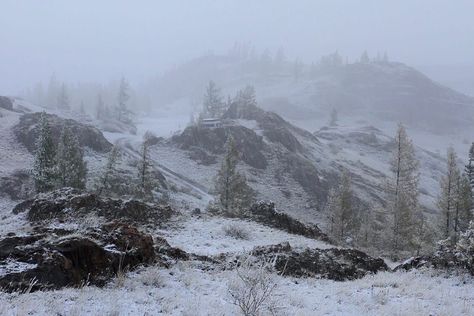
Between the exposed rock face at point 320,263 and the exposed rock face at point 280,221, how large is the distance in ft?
26.6

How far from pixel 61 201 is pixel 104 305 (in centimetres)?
1578

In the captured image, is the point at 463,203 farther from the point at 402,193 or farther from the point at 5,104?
the point at 5,104

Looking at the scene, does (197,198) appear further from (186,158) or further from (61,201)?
(61,201)

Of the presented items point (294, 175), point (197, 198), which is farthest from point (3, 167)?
point (294, 175)

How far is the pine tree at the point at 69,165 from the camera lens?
129ft

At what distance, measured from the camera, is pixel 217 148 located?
7794cm

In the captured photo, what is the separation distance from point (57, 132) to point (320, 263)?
5673 cm

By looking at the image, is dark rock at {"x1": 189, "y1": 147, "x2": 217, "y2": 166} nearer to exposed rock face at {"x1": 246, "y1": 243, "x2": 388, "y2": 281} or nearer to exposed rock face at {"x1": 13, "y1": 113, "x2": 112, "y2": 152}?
exposed rock face at {"x1": 13, "y1": 113, "x2": 112, "y2": 152}

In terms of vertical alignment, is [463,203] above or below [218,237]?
above

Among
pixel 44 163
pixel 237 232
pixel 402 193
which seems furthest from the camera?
pixel 44 163

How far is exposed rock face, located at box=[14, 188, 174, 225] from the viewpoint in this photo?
20.7 m

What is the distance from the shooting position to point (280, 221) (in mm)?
25594

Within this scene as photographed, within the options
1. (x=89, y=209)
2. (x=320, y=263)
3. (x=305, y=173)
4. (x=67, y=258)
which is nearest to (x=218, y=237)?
(x=320, y=263)

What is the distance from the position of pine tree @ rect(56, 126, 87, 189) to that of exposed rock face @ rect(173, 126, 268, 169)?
3608 centimetres
